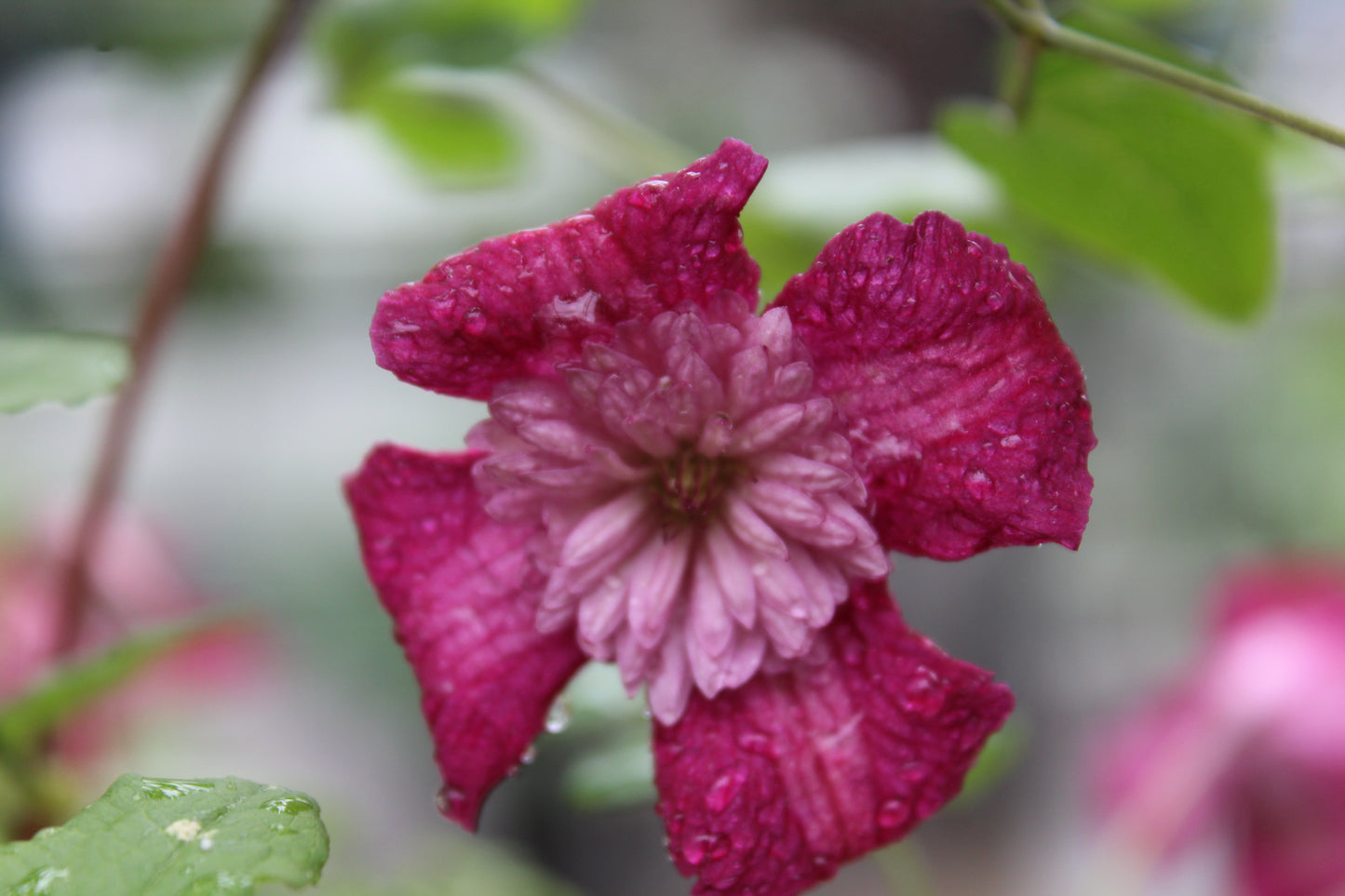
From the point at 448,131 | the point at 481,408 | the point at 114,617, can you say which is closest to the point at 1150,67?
the point at 448,131

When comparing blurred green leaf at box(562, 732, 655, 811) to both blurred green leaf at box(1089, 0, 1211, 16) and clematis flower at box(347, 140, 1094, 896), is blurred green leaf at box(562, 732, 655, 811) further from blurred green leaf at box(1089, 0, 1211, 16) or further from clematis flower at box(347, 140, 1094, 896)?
blurred green leaf at box(1089, 0, 1211, 16)

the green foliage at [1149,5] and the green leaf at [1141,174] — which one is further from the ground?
the green foliage at [1149,5]

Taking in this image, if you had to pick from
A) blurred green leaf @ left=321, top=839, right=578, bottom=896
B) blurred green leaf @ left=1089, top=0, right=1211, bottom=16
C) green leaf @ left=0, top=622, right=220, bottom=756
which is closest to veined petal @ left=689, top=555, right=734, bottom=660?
green leaf @ left=0, top=622, right=220, bottom=756

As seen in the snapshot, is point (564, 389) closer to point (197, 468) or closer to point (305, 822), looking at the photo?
point (305, 822)

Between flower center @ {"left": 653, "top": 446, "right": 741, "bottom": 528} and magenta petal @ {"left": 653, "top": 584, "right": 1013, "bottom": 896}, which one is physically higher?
flower center @ {"left": 653, "top": 446, "right": 741, "bottom": 528}

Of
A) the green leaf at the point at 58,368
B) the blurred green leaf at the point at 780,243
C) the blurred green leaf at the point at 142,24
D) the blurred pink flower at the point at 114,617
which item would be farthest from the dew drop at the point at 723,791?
the blurred green leaf at the point at 142,24

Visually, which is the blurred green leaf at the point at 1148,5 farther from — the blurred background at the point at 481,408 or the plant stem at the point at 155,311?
the plant stem at the point at 155,311

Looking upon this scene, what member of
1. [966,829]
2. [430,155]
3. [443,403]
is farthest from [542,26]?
[966,829]
